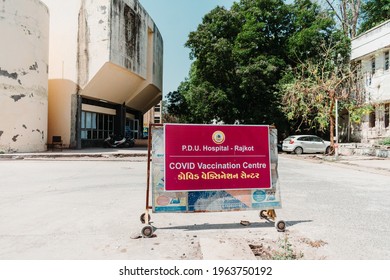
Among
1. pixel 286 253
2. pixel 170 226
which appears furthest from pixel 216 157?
pixel 286 253

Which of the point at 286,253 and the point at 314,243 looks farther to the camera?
the point at 314,243

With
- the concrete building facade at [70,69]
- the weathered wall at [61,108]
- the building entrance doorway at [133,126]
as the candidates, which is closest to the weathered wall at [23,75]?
the concrete building facade at [70,69]

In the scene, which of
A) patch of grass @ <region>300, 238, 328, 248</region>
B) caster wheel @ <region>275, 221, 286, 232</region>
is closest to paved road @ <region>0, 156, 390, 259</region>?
patch of grass @ <region>300, 238, 328, 248</region>

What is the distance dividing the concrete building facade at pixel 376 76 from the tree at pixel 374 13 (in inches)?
405

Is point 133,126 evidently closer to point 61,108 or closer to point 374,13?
point 61,108

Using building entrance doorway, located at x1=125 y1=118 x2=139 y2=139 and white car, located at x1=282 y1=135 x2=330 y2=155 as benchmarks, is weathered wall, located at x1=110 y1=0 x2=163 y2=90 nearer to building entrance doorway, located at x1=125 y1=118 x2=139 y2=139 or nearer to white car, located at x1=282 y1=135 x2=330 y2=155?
building entrance doorway, located at x1=125 y1=118 x2=139 y2=139

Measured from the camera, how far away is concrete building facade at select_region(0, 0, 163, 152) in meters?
17.4

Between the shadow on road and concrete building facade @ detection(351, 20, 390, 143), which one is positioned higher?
concrete building facade @ detection(351, 20, 390, 143)

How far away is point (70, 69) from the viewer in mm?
21516

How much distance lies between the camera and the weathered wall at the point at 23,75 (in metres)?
17.0

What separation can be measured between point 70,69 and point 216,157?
19.6m

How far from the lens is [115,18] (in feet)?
70.8

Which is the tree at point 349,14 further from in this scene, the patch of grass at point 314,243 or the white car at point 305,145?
the patch of grass at point 314,243

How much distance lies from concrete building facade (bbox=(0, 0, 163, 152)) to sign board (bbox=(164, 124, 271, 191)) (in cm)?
1587
